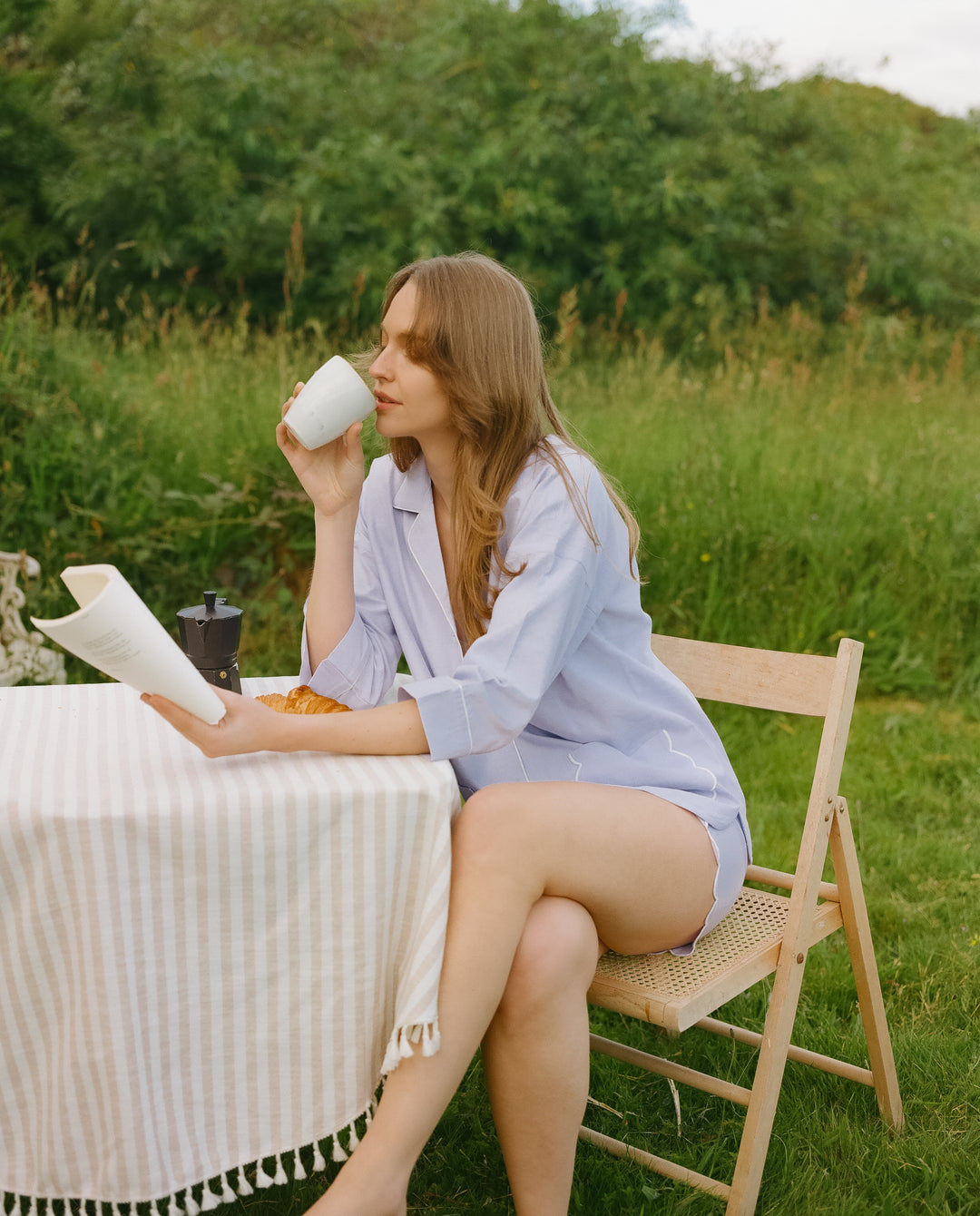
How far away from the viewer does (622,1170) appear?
203cm

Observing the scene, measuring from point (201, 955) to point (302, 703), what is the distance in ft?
1.52

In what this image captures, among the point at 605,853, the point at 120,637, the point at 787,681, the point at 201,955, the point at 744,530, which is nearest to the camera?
the point at 120,637

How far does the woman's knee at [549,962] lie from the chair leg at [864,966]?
54 cm

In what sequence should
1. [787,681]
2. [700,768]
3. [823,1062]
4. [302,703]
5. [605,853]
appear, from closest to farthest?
[605,853] < [302,703] < [700,768] < [787,681] < [823,1062]

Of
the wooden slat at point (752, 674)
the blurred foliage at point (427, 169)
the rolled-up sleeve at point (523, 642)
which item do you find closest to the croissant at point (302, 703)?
the rolled-up sleeve at point (523, 642)

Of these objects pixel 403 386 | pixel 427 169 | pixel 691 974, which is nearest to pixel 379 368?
pixel 403 386

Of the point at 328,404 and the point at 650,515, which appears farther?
the point at 650,515

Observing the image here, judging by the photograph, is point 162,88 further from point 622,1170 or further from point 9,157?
point 622,1170

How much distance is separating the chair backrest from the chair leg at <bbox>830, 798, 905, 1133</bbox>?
0.33 feet

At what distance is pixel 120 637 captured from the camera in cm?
125

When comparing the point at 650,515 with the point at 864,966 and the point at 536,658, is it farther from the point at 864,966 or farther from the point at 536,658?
the point at 536,658

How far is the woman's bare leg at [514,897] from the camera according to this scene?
1.48m

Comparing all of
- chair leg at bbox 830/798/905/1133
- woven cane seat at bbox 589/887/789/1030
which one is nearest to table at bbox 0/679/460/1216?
woven cane seat at bbox 589/887/789/1030

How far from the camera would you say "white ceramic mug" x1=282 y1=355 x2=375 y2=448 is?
72.7 inches
